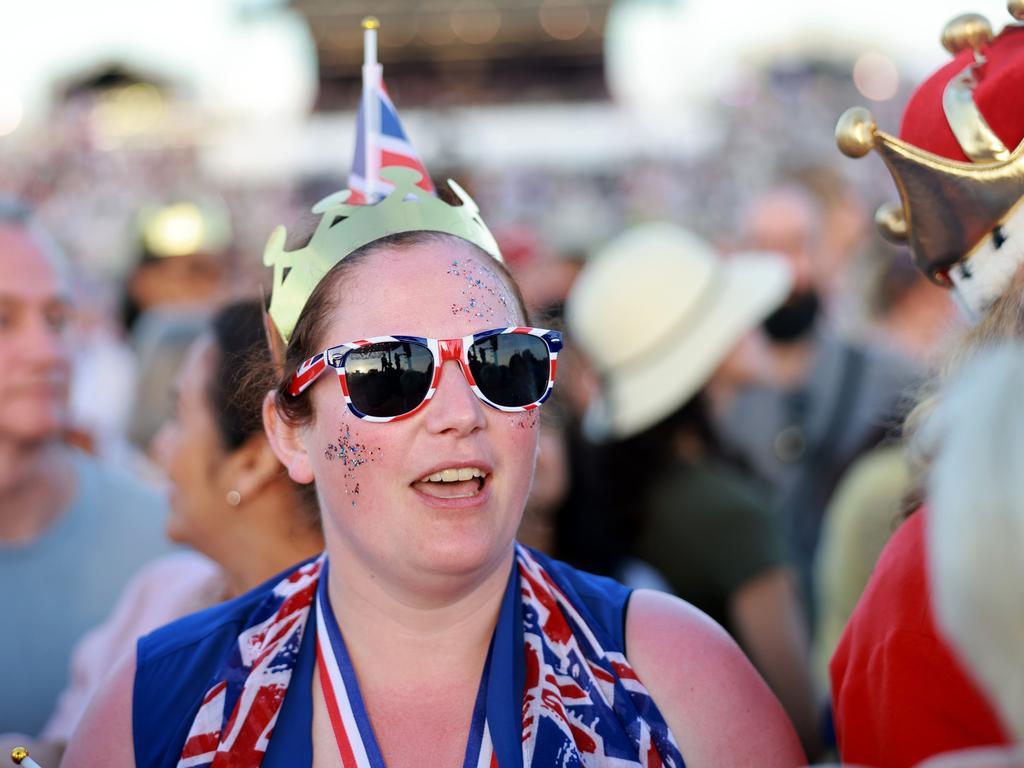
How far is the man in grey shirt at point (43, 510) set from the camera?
3029 mm

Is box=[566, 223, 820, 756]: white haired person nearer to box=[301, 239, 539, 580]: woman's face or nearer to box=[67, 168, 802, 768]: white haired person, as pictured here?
box=[67, 168, 802, 768]: white haired person

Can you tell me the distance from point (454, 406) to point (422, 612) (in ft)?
1.14

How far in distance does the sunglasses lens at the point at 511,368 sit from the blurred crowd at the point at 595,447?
0.46 meters

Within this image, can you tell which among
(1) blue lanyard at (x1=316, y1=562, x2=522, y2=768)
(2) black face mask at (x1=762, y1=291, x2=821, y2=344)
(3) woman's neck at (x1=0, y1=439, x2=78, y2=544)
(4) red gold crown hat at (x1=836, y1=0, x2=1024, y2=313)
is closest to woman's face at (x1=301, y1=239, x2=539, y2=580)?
(1) blue lanyard at (x1=316, y1=562, x2=522, y2=768)

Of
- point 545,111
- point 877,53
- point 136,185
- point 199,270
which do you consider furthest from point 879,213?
point 545,111

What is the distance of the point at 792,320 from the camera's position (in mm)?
5297

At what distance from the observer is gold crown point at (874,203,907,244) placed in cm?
203

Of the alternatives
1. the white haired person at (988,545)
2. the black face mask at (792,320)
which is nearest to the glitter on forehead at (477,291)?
the white haired person at (988,545)

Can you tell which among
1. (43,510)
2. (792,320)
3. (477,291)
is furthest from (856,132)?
(792,320)

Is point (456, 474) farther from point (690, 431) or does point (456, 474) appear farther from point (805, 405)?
point (805, 405)

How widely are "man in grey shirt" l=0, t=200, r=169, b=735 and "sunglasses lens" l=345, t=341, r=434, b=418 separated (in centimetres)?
170

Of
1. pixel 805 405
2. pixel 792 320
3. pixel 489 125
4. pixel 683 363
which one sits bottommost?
pixel 683 363

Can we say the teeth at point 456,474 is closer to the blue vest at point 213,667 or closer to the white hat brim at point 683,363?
the blue vest at point 213,667

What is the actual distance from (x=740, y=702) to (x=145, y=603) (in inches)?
57.3
